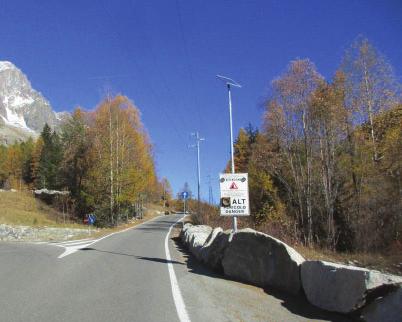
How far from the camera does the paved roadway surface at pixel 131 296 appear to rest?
7746 mm

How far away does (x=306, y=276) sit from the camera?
9430 millimetres

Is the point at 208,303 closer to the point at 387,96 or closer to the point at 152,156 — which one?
the point at 387,96

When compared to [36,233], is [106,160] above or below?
above

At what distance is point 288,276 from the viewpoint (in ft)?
33.2

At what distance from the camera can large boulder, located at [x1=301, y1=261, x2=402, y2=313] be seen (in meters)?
7.57

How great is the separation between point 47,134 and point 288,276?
7902 cm

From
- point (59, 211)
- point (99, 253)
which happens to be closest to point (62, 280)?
point (99, 253)

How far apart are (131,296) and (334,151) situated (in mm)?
19610

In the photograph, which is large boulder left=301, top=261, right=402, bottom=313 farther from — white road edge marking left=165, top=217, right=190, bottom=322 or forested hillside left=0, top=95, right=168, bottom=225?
forested hillside left=0, top=95, right=168, bottom=225

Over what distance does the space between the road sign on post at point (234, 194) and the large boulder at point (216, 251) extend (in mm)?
1172

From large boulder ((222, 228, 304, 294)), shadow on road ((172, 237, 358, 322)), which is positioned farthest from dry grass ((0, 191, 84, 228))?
shadow on road ((172, 237, 358, 322))

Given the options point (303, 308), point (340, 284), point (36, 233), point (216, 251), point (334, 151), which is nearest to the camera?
point (340, 284)

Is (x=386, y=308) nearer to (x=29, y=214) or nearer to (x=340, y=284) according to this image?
(x=340, y=284)

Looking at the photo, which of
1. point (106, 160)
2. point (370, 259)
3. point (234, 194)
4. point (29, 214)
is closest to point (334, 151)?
point (370, 259)
